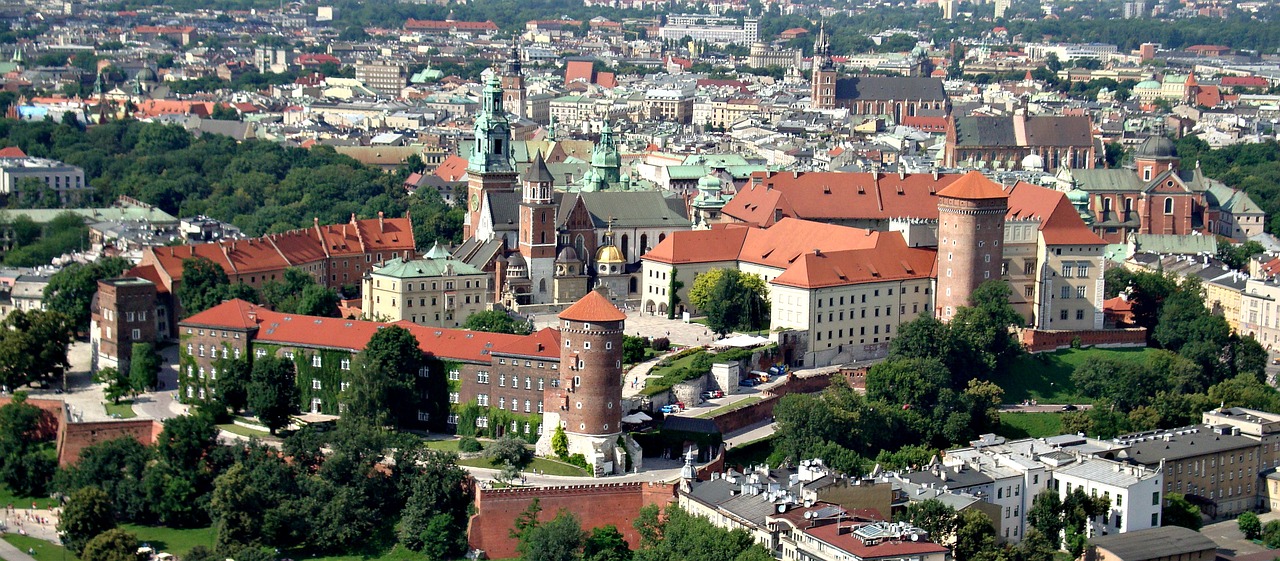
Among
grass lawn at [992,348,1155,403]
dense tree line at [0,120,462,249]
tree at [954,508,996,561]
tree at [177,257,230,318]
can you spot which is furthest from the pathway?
grass lawn at [992,348,1155,403]

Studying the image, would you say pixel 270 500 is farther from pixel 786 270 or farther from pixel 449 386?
pixel 786 270

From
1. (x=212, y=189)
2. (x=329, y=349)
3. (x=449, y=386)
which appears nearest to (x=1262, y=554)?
(x=449, y=386)

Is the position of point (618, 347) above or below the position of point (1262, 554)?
above

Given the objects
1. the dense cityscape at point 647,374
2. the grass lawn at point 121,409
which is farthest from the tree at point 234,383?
the grass lawn at point 121,409

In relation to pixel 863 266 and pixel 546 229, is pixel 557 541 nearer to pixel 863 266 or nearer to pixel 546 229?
pixel 863 266

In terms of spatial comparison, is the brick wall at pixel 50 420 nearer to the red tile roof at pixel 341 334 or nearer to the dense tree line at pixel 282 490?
the dense tree line at pixel 282 490

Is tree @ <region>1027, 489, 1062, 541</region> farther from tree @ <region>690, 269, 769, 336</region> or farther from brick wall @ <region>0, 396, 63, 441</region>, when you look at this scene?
brick wall @ <region>0, 396, 63, 441</region>

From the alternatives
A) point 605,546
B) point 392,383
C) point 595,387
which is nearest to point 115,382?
point 392,383
